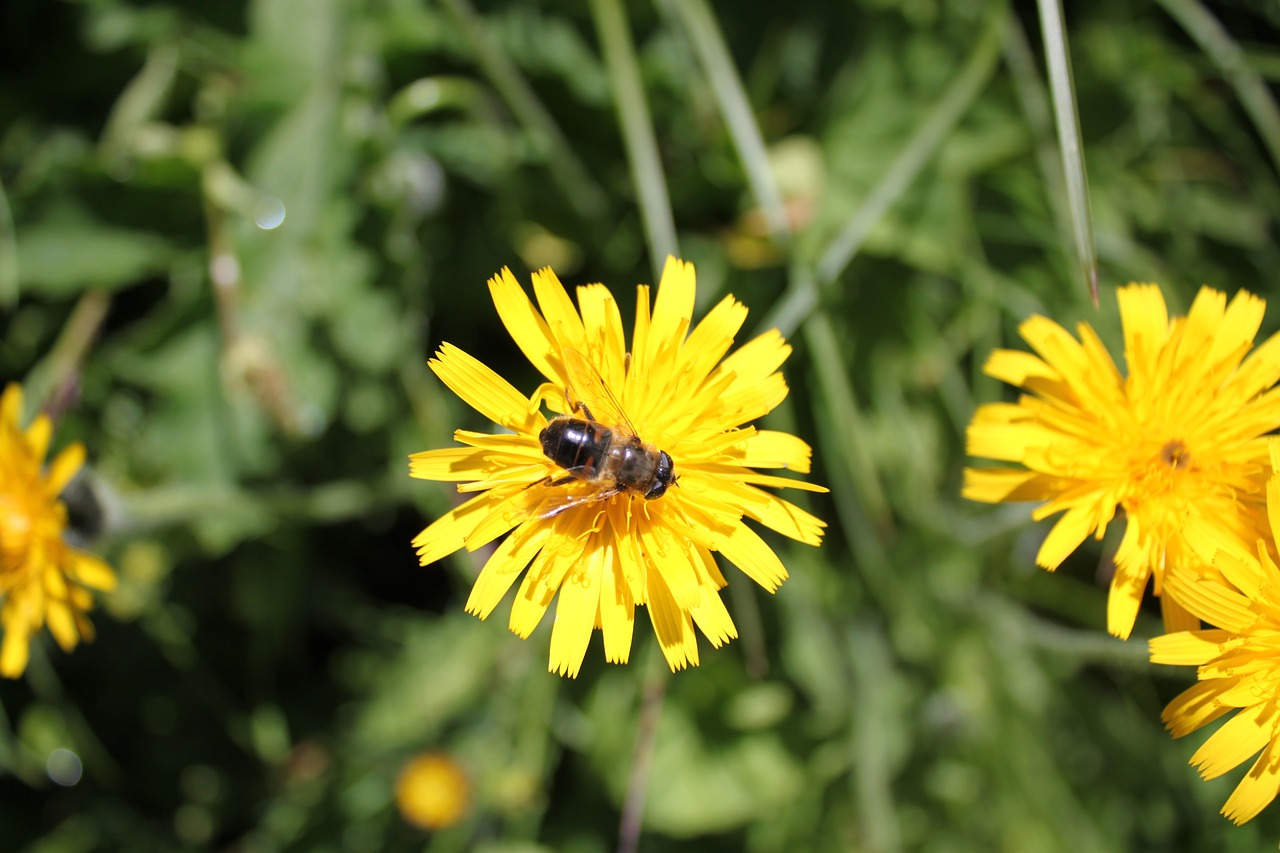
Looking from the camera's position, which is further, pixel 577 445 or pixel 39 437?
pixel 39 437

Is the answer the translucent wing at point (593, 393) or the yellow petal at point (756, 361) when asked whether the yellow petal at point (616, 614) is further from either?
the yellow petal at point (756, 361)

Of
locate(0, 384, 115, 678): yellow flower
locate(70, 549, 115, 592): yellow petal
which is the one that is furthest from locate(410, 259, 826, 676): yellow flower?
locate(0, 384, 115, 678): yellow flower

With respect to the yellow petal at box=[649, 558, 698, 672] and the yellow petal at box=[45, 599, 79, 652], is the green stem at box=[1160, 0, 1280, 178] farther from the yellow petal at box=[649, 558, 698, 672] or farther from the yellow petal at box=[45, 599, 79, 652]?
the yellow petal at box=[45, 599, 79, 652]

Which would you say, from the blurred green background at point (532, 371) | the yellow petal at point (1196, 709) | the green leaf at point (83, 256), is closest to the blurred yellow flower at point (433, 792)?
the blurred green background at point (532, 371)

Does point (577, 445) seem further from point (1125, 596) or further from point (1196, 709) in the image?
point (1196, 709)

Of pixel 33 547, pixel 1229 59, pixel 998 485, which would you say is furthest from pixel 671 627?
pixel 1229 59

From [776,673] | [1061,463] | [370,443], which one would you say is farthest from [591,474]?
[776,673]

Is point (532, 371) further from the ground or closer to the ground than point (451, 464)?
closer to the ground

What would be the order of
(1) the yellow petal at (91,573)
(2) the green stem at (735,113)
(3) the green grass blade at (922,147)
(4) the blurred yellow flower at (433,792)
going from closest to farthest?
(1) the yellow petal at (91,573), (2) the green stem at (735,113), (3) the green grass blade at (922,147), (4) the blurred yellow flower at (433,792)
